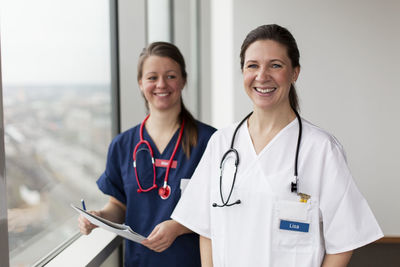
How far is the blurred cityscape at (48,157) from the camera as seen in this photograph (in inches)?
47.9

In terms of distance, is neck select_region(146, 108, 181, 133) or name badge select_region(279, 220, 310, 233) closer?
name badge select_region(279, 220, 310, 233)

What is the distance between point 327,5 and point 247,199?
1565 millimetres

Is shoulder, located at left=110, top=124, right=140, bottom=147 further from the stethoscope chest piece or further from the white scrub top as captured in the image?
the white scrub top

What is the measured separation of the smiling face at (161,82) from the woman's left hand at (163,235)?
417 millimetres

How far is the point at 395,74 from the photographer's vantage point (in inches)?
87.1

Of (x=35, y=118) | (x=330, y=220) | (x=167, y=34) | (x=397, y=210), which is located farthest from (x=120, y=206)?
(x=167, y=34)

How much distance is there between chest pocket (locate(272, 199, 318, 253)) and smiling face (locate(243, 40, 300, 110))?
28 centimetres

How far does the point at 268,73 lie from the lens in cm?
108

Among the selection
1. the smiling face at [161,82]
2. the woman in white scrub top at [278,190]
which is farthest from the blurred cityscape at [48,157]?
the woman in white scrub top at [278,190]

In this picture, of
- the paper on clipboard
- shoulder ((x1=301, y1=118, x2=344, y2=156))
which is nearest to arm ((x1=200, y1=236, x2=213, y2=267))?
the paper on clipboard

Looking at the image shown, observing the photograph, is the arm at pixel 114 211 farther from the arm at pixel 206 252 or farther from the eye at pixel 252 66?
the eye at pixel 252 66

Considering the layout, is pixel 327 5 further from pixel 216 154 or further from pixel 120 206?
pixel 120 206

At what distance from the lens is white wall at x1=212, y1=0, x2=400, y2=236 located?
2.21 m

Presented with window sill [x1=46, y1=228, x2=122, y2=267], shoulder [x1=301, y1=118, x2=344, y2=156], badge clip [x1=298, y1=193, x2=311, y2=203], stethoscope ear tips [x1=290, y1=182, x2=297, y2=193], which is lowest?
window sill [x1=46, y1=228, x2=122, y2=267]
